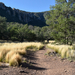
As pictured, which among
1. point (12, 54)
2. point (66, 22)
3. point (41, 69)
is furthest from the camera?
point (66, 22)

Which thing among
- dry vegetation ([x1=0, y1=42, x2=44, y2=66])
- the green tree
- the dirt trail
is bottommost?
the dirt trail

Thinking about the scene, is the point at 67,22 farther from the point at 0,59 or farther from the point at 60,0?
the point at 0,59

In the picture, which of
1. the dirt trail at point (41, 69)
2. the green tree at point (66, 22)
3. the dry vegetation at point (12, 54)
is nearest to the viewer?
the dirt trail at point (41, 69)

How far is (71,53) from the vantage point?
607 centimetres

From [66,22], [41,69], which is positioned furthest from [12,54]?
[66,22]

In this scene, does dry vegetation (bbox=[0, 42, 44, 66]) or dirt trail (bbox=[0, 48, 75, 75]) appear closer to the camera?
dirt trail (bbox=[0, 48, 75, 75])

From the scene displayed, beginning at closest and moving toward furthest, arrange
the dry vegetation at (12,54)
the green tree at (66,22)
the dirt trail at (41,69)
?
the dirt trail at (41,69) < the dry vegetation at (12,54) < the green tree at (66,22)

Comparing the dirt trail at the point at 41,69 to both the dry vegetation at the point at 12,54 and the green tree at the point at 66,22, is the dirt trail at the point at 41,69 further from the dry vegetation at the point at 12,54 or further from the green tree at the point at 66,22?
the green tree at the point at 66,22

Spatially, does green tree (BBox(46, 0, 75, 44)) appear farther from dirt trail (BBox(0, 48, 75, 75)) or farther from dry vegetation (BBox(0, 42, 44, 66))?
dirt trail (BBox(0, 48, 75, 75))

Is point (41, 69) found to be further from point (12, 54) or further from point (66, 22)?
point (66, 22)

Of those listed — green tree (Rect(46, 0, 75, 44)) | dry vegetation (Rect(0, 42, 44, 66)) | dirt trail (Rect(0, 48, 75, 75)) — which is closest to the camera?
dirt trail (Rect(0, 48, 75, 75))

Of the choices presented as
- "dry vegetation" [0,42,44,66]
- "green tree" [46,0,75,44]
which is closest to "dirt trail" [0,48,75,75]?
"dry vegetation" [0,42,44,66]

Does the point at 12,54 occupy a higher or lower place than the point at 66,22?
lower

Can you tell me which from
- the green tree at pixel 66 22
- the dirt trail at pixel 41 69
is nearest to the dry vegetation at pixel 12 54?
Answer: the dirt trail at pixel 41 69
